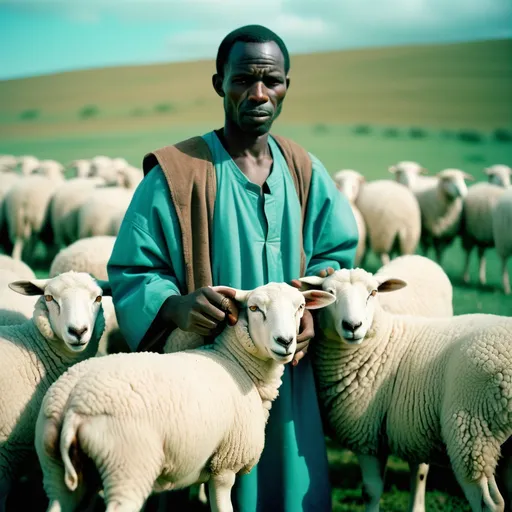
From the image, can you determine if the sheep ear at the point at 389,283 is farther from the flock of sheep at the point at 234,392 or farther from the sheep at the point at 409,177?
the sheep at the point at 409,177

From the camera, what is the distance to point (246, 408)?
119 inches

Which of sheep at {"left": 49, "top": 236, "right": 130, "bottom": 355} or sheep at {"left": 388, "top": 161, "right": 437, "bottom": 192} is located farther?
sheep at {"left": 388, "top": 161, "right": 437, "bottom": 192}

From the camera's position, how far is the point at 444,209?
446 inches

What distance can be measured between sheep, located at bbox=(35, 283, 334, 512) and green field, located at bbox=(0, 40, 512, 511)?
21316mm

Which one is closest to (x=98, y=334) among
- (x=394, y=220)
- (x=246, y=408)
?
(x=246, y=408)

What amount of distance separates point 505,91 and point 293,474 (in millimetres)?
33676

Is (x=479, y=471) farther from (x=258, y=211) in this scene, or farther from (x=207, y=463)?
(x=258, y=211)

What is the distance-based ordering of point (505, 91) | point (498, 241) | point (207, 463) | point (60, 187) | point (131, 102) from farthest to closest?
1. point (131, 102)
2. point (505, 91)
3. point (60, 187)
4. point (498, 241)
5. point (207, 463)

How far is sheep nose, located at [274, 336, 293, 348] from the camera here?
286 cm

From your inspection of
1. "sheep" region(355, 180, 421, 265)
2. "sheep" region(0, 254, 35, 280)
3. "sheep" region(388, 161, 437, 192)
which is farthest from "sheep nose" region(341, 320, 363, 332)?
"sheep" region(388, 161, 437, 192)

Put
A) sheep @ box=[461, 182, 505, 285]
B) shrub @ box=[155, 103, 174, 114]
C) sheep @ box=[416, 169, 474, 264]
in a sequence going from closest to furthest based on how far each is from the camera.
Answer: sheep @ box=[461, 182, 505, 285] → sheep @ box=[416, 169, 474, 264] → shrub @ box=[155, 103, 174, 114]

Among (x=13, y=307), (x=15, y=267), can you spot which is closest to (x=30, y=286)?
(x=13, y=307)

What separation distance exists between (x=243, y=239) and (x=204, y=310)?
1.55 ft

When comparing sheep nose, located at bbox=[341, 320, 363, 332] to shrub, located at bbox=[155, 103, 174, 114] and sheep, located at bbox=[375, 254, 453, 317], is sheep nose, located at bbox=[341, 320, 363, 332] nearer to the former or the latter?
sheep, located at bbox=[375, 254, 453, 317]
